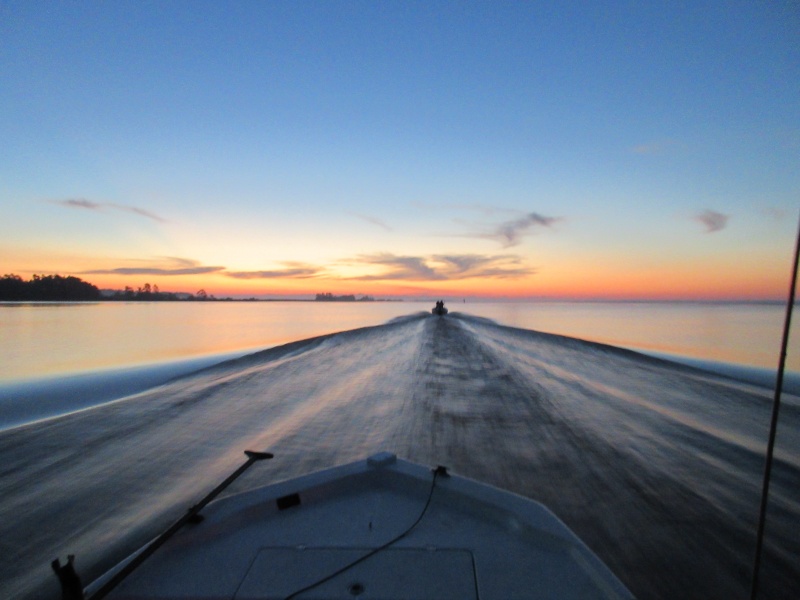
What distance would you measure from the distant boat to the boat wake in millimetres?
769

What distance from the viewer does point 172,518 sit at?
323 cm

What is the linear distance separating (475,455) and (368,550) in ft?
8.43

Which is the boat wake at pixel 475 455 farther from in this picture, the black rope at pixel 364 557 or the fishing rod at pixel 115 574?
the black rope at pixel 364 557

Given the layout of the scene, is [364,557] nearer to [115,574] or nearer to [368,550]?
[368,550]

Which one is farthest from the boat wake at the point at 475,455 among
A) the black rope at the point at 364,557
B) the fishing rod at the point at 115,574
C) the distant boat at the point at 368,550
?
the black rope at the point at 364,557

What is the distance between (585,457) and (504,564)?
8.99ft

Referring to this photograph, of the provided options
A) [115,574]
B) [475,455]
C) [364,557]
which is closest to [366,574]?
[364,557]

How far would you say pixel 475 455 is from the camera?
441cm

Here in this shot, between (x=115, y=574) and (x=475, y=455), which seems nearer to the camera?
(x=115, y=574)

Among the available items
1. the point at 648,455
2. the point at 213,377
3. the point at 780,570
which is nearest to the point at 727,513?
the point at 780,570

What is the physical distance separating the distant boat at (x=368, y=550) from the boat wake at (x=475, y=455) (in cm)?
77

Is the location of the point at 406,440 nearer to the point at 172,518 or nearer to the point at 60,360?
the point at 172,518

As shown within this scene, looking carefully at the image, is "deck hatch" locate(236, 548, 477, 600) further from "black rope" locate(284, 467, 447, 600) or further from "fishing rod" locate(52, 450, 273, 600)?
"fishing rod" locate(52, 450, 273, 600)

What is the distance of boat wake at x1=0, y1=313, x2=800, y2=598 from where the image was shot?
272 centimetres
